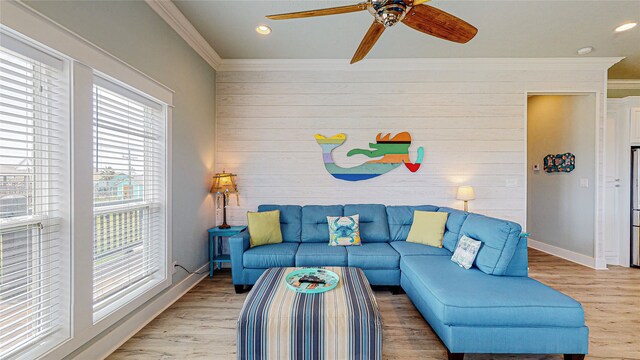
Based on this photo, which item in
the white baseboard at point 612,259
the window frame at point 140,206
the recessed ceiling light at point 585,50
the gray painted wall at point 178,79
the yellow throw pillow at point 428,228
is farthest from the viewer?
the white baseboard at point 612,259

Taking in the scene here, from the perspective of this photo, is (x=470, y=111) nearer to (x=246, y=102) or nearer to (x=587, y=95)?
(x=587, y=95)

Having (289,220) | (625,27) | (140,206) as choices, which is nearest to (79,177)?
(140,206)

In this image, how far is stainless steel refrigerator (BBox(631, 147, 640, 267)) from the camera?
356cm

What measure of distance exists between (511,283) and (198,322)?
259 centimetres

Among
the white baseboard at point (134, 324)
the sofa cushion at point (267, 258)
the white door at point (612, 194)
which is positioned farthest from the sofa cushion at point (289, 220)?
the white door at point (612, 194)

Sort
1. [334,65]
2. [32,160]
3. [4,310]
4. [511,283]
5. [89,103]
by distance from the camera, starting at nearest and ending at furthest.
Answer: [4,310] < [32,160] < [89,103] < [511,283] < [334,65]

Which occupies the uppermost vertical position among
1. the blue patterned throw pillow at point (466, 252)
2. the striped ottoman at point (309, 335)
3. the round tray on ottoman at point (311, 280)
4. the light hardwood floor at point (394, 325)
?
the blue patterned throw pillow at point (466, 252)

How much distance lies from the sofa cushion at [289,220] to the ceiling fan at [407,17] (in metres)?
2.14

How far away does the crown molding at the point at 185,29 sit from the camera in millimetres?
2285

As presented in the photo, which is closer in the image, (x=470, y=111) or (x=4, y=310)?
(x=4, y=310)

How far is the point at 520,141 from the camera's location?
3.52 metres

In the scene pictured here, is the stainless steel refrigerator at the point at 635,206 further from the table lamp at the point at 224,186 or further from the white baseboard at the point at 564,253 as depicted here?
the table lamp at the point at 224,186

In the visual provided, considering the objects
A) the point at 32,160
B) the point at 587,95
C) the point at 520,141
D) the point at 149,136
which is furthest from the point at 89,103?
the point at 587,95

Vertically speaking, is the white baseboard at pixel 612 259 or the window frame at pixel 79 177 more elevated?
the window frame at pixel 79 177
